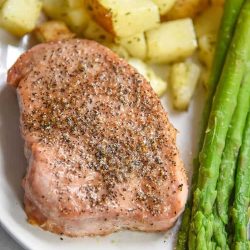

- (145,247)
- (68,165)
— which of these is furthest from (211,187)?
(68,165)

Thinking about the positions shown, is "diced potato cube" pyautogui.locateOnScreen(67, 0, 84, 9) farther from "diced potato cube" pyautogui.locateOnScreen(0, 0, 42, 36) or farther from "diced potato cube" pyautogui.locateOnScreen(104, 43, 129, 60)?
"diced potato cube" pyautogui.locateOnScreen(104, 43, 129, 60)

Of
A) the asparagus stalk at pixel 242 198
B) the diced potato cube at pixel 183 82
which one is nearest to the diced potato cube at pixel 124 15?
the diced potato cube at pixel 183 82

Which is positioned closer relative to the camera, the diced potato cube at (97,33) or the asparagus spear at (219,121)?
the asparagus spear at (219,121)

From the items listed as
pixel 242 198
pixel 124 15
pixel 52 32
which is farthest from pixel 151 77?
pixel 242 198

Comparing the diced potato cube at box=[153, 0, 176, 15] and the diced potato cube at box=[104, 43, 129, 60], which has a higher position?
the diced potato cube at box=[153, 0, 176, 15]

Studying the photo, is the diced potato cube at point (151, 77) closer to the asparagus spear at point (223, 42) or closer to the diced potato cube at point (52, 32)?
the asparagus spear at point (223, 42)

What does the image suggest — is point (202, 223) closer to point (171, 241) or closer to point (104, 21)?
point (171, 241)

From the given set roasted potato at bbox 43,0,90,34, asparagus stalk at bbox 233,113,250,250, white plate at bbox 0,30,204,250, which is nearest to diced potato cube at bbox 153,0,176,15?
roasted potato at bbox 43,0,90,34
